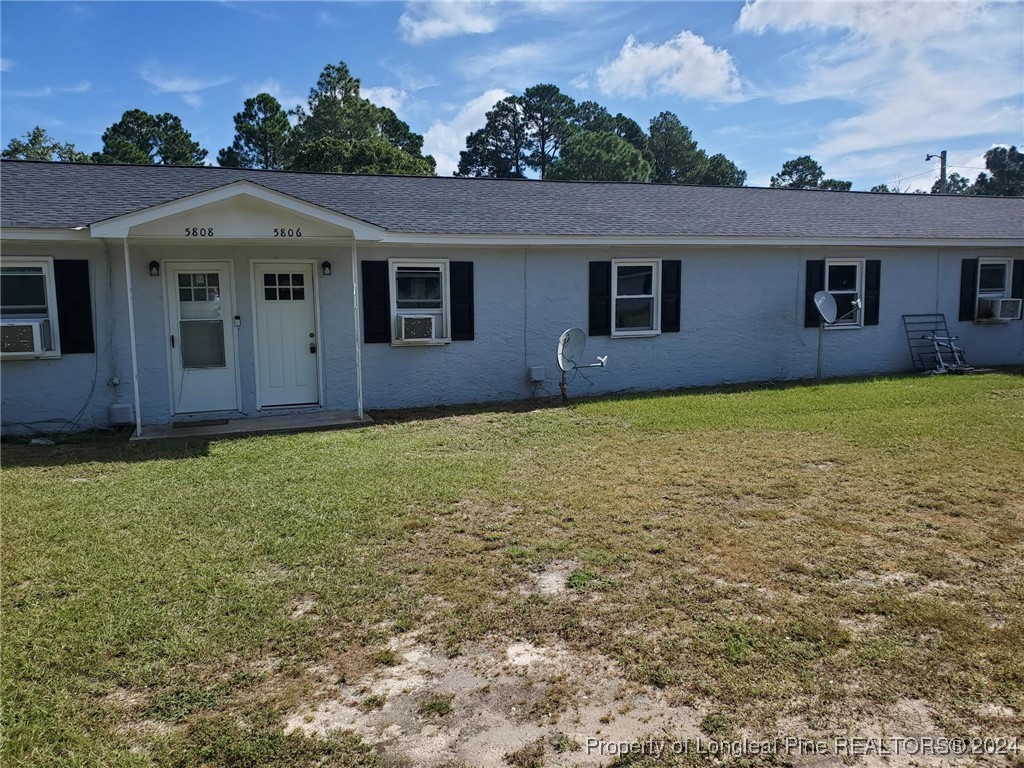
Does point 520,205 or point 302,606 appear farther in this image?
point 520,205

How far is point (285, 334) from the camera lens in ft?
30.5

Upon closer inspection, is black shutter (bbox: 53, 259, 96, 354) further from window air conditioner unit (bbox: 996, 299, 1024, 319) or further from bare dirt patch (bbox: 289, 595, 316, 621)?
window air conditioner unit (bbox: 996, 299, 1024, 319)

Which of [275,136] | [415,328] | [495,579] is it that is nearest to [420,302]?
[415,328]

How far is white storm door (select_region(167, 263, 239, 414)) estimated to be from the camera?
8.86m

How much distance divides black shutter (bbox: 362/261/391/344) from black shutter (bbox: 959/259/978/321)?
34.5 feet

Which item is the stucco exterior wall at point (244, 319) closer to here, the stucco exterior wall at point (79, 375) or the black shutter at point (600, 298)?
the stucco exterior wall at point (79, 375)

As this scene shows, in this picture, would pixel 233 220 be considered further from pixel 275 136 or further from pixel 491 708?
pixel 275 136

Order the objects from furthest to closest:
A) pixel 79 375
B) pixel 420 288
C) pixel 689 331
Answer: pixel 689 331, pixel 420 288, pixel 79 375

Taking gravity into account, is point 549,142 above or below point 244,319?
above

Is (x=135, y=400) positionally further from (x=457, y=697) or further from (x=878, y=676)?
(x=878, y=676)

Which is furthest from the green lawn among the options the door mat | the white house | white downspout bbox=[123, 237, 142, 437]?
the white house

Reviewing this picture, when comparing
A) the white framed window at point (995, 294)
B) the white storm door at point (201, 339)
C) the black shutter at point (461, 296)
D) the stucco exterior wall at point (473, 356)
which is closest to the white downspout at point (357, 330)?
the stucco exterior wall at point (473, 356)

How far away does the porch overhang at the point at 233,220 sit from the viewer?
750 centimetres

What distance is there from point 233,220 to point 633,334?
19.5 feet
